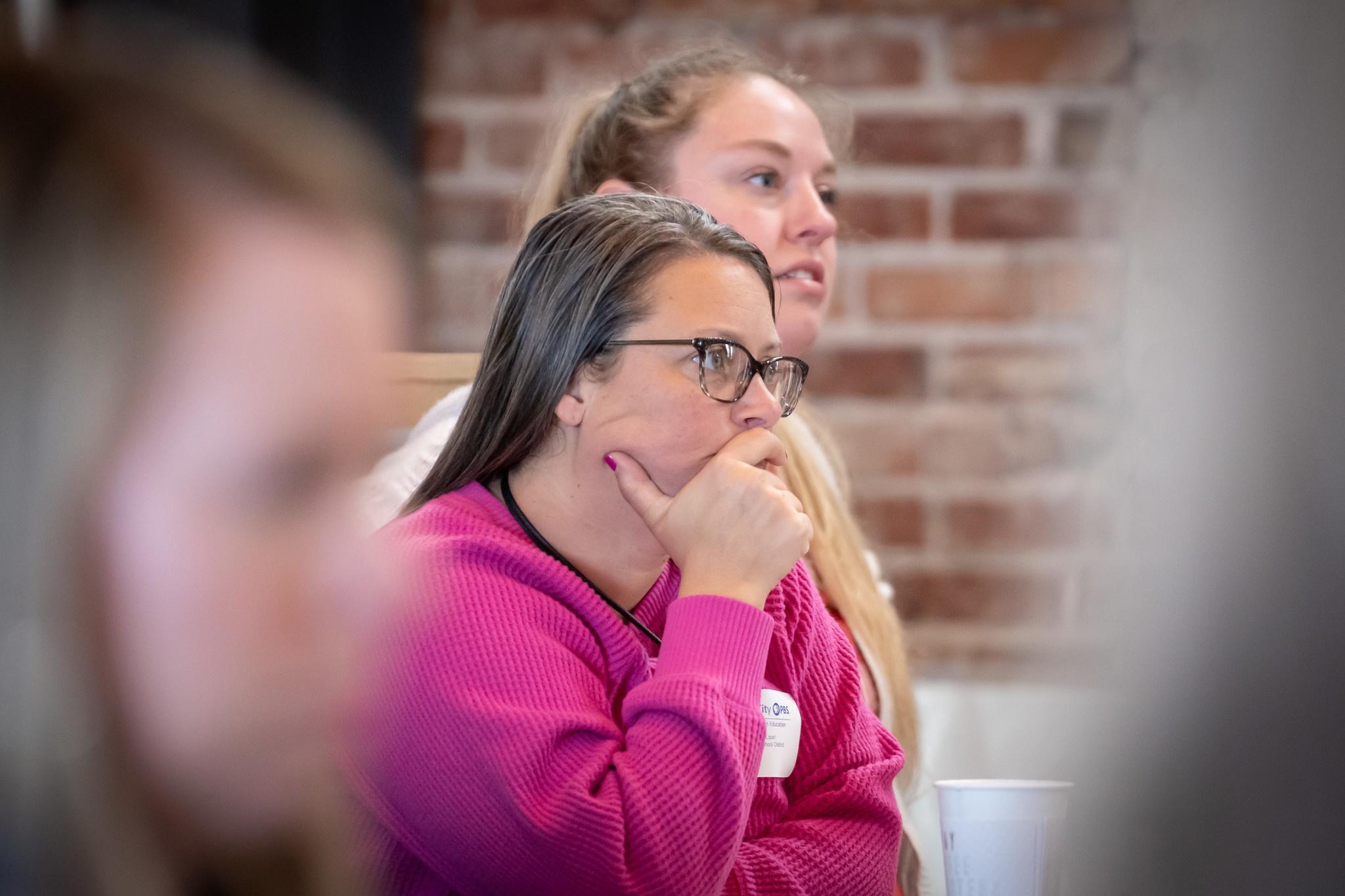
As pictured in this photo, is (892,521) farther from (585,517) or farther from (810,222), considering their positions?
(585,517)

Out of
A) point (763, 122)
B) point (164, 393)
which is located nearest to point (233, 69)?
point (164, 393)

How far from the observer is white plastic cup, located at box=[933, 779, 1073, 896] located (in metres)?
0.89

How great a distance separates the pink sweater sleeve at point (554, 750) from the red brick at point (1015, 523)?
826 millimetres

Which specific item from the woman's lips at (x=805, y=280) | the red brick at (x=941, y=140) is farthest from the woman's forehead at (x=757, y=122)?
the red brick at (x=941, y=140)

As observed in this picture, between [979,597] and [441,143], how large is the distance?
0.91 meters

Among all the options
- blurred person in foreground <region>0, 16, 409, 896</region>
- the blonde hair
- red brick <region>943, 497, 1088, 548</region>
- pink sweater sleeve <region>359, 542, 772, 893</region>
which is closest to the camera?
blurred person in foreground <region>0, 16, 409, 896</region>

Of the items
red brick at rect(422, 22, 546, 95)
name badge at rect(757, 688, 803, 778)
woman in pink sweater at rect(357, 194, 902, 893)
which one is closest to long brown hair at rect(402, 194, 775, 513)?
woman in pink sweater at rect(357, 194, 902, 893)

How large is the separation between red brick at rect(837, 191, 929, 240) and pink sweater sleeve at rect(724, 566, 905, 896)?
67cm

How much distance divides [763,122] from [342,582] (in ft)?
4.22

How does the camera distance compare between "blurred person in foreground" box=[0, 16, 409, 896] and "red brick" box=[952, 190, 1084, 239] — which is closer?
"blurred person in foreground" box=[0, 16, 409, 896]

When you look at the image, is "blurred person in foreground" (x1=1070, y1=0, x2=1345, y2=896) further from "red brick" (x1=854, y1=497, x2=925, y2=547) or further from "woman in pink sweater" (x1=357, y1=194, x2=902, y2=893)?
"red brick" (x1=854, y1=497, x2=925, y2=547)

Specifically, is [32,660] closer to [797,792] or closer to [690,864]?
[690,864]

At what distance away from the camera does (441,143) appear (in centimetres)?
174

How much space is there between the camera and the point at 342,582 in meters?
0.25
